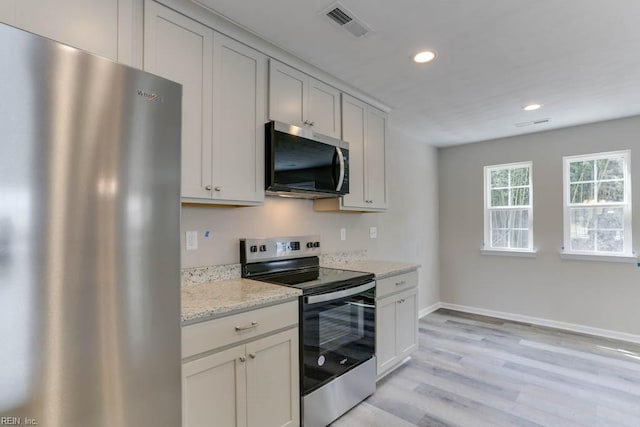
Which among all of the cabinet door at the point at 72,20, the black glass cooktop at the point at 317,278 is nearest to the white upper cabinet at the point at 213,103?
the cabinet door at the point at 72,20

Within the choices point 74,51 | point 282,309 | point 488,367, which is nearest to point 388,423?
point 282,309

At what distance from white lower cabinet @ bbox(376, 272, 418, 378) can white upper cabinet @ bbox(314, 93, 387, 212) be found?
75 centimetres

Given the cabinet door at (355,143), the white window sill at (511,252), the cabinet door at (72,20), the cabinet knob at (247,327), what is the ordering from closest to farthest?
the cabinet door at (72,20) < the cabinet knob at (247,327) < the cabinet door at (355,143) < the white window sill at (511,252)

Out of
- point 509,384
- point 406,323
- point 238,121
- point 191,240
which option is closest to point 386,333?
point 406,323

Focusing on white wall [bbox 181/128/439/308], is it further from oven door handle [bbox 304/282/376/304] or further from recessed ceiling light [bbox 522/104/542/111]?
recessed ceiling light [bbox 522/104/542/111]

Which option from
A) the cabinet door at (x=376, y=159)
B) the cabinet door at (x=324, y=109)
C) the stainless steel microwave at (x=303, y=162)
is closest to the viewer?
the stainless steel microwave at (x=303, y=162)

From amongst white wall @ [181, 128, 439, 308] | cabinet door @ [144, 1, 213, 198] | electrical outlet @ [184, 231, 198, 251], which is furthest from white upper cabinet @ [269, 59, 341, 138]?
electrical outlet @ [184, 231, 198, 251]

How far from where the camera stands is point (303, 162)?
236 cm

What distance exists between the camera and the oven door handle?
1.98m

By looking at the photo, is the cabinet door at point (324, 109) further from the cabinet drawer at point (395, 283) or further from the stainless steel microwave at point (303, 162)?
the cabinet drawer at point (395, 283)

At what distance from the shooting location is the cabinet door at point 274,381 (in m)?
1.70

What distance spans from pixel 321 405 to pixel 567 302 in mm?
3647

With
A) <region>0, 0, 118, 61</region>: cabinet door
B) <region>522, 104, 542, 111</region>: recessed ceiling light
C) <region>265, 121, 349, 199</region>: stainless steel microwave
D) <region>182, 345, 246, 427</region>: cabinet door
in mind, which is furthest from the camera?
<region>522, 104, 542, 111</region>: recessed ceiling light

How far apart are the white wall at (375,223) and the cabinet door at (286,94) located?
2.19ft
